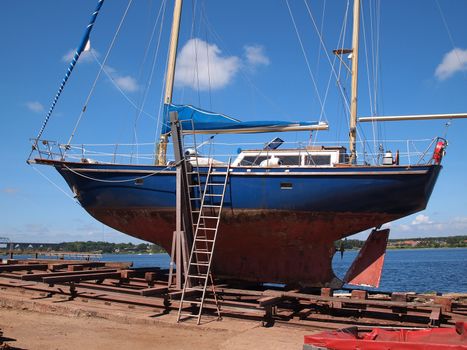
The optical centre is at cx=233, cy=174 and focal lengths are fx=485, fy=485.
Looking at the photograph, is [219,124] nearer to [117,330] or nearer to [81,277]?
[81,277]

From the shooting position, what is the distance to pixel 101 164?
14.1 meters

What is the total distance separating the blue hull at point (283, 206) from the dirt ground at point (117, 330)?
3611 mm

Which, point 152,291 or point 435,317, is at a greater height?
point 152,291

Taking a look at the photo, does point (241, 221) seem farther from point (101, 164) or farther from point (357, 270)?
point (101, 164)

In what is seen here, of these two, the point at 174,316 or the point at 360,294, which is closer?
the point at 174,316

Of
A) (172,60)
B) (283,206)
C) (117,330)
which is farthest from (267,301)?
(172,60)

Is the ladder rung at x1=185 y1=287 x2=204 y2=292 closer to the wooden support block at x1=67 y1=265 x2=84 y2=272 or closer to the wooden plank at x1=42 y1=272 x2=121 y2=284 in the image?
the wooden plank at x1=42 y1=272 x2=121 y2=284

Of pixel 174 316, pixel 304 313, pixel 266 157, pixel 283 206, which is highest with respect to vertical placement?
pixel 266 157

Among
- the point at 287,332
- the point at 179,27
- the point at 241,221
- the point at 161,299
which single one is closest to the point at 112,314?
the point at 161,299

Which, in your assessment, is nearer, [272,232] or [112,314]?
[112,314]

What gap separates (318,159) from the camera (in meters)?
13.7

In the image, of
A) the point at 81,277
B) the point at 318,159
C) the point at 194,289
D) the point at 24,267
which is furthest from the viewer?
the point at 24,267

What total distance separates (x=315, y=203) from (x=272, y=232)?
58.1 inches

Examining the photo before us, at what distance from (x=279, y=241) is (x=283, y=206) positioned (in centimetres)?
111
